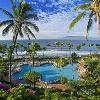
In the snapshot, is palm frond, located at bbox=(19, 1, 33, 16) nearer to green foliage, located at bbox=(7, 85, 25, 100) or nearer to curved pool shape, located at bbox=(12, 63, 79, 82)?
green foliage, located at bbox=(7, 85, 25, 100)

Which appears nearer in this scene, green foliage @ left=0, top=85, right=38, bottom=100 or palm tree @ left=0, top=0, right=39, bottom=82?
green foliage @ left=0, top=85, right=38, bottom=100

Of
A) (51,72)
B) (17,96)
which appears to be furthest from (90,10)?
(51,72)

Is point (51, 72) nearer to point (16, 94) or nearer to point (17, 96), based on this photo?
point (16, 94)

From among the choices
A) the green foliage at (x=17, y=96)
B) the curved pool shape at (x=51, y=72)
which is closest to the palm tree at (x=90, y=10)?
the green foliage at (x=17, y=96)

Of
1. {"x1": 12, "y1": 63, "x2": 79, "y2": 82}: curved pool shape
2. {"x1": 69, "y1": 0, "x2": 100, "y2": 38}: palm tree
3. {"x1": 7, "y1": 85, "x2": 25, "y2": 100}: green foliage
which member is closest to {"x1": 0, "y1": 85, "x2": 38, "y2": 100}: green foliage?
{"x1": 7, "y1": 85, "x2": 25, "y2": 100}: green foliage

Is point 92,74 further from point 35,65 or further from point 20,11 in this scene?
point 35,65

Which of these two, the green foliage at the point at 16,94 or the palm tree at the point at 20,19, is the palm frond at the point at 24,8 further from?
the green foliage at the point at 16,94

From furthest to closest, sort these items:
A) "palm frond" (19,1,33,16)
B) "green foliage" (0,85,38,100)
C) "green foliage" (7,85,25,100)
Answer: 1. "palm frond" (19,1,33,16)
2. "green foliage" (0,85,38,100)
3. "green foliage" (7,85,25,100)

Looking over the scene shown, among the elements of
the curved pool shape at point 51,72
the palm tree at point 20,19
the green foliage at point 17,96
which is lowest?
the curved pool shape at point 51,72

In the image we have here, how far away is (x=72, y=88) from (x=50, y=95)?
666cm

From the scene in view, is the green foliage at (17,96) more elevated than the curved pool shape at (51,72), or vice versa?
the green foliage at (17,96)

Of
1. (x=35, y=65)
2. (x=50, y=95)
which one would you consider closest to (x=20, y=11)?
(x=50, y=95)

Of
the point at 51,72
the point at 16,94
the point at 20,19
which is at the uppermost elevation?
the point at 20,19

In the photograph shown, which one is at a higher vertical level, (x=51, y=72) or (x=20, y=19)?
(x=20, y=19)
